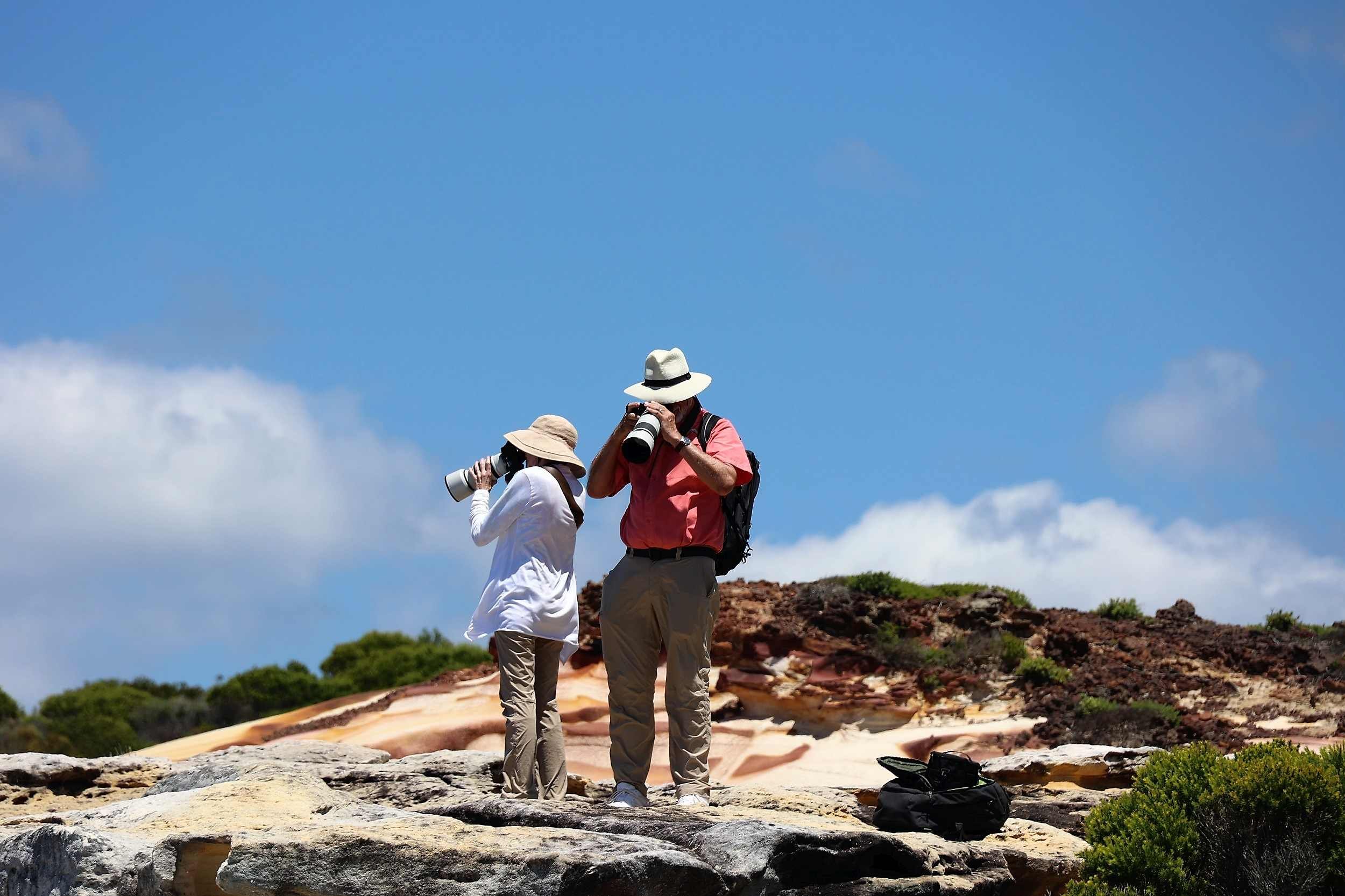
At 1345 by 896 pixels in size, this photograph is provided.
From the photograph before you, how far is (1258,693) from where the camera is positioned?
1565cm

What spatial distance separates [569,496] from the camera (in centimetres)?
793

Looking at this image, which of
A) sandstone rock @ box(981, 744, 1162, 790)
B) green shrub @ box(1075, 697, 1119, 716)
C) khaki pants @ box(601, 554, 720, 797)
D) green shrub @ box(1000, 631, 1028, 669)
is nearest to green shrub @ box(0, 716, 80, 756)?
green shrub @ box(1000, 631, 1028, 669)

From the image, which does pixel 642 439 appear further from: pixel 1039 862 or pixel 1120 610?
pixel 1120 610

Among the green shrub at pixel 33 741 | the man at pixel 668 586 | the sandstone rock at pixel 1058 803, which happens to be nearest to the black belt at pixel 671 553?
the man at pixel 668 586

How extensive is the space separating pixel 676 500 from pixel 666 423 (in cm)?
40

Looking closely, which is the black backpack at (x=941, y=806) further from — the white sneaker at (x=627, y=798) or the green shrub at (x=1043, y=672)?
the green shrub at (x=1043, y=672)

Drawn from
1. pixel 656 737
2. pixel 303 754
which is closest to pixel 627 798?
pixel 303 754

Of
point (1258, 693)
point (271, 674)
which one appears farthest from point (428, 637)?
point (1258, 693)

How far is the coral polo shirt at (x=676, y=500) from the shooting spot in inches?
279

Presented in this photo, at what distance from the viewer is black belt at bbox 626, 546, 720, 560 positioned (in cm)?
713

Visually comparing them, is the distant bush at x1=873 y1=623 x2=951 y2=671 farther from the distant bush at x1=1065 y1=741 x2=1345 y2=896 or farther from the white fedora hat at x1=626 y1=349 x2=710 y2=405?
the white fedora hat at x1=626 y1=349 x2=710 y2=405

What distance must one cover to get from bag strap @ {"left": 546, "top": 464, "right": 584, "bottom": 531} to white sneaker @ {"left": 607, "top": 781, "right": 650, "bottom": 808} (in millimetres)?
1563

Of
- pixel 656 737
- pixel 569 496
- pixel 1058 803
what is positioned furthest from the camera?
pixel 656 737

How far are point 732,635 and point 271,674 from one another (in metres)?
19.7
